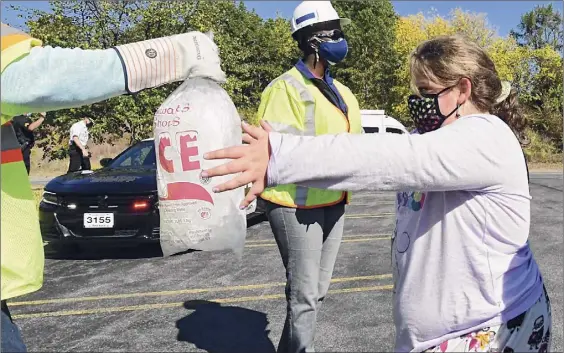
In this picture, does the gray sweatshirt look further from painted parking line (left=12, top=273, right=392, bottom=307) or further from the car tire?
the car tire

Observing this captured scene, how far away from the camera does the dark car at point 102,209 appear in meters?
6.11

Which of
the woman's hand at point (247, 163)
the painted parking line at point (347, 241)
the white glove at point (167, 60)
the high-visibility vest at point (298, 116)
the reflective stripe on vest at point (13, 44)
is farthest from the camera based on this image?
the painted parking line at point (347, 241)

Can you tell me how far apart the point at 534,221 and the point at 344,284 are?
438 centimetres

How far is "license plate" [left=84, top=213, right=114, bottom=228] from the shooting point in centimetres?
613

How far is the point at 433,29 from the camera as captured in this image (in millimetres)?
29125

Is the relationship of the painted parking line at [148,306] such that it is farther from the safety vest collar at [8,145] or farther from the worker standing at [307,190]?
the safety vest collar at [8,145]

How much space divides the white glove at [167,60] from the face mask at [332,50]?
129 cm

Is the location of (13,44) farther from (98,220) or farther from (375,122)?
(375,122)

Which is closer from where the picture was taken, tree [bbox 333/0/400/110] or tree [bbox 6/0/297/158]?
tree [bbox 6/0/297/158]

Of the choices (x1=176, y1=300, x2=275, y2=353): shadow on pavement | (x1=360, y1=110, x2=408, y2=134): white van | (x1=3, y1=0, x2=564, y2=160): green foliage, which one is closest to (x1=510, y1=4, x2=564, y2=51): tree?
(x1=3, y1=0, x2=564, y2=160): green foliage

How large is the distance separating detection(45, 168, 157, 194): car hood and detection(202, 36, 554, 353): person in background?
480 centimetres

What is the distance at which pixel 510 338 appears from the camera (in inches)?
62.9

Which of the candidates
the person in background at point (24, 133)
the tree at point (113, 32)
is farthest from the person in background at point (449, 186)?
the tree at point (113, 32)

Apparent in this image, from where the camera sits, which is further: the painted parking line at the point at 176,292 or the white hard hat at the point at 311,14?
the painted parking line at the point at 176,292
